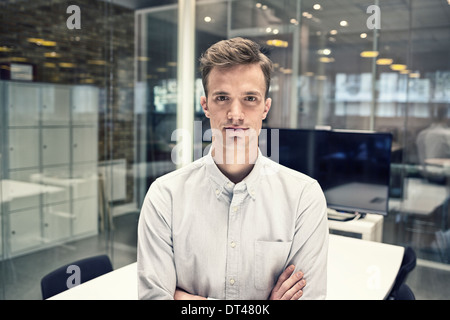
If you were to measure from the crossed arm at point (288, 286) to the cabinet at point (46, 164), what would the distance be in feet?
9.17

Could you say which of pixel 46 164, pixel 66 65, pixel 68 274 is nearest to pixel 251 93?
pixel 68 274

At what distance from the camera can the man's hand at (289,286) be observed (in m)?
1.11

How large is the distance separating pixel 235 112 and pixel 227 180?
0.77 feet

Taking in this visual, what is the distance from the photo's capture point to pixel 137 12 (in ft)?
10.4

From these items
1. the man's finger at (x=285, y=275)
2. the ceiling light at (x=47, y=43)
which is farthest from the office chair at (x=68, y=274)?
the ceiling light at (x=47, y=43)

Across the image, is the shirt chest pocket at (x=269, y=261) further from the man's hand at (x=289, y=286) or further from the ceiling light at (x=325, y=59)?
the ceiling light at (x=325, y=59)

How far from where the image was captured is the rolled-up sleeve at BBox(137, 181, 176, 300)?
1188 mm

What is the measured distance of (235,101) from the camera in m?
1.09

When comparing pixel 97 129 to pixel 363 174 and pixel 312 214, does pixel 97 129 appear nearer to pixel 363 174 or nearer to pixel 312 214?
pixel 363 174

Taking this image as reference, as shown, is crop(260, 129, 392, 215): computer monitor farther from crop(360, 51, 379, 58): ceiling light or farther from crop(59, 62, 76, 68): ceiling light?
crop(59, 62, 76, 68): ceiling light

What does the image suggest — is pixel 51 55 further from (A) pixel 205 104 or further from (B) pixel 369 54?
(A) pixel 205 104

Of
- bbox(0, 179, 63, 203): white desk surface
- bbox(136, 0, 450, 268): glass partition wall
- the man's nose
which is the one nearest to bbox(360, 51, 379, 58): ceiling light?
bbox(136, 0, 450, 268): glass partition wall
